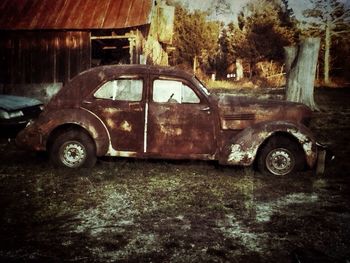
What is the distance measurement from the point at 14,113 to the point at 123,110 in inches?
159

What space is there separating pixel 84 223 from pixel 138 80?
109 inches

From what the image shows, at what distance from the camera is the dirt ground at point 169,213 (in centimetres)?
374

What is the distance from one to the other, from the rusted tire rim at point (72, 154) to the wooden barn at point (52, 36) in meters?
8.22

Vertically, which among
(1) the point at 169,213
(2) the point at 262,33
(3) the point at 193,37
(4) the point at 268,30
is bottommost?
(1) the point at 169,213

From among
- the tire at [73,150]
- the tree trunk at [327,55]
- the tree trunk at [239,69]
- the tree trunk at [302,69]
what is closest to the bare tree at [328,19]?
the tree trunk at [327,55]

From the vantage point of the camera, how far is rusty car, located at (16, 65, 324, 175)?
619cm

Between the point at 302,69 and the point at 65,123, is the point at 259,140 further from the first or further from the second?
the point at 302,69

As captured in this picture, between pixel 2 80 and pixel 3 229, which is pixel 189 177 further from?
pixel 2 80

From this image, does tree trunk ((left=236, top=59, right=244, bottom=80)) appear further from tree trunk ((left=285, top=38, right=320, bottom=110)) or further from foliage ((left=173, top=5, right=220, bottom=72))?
tree trunk ((left=285, top=38, right=320, bottom=110))

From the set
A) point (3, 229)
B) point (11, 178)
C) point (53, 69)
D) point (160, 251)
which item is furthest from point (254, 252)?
point (53, 69)

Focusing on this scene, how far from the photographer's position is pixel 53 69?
46.9 ft

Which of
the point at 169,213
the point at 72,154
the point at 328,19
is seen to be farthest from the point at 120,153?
the point at 328,19

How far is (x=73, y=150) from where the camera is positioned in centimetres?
640

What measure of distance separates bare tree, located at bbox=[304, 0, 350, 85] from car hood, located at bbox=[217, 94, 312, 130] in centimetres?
2745
